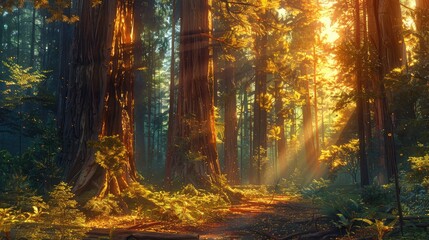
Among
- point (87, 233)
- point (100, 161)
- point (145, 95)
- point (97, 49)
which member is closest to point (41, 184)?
point (100, 161)

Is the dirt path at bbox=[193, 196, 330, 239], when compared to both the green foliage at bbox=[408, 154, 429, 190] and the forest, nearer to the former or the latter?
the forest

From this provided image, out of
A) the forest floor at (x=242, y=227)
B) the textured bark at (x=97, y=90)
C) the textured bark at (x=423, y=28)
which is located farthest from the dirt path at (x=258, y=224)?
the textured bark at (x=423, y=28)

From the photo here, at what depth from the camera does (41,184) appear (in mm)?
9703

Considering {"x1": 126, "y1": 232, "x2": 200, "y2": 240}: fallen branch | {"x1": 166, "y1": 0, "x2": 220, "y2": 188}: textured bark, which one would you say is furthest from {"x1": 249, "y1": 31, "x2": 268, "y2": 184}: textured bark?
{"x1": 126, "y1": 232, "x2": 200, "y2": 240}: fallen branch

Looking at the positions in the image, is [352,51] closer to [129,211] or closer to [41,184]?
[129,211]

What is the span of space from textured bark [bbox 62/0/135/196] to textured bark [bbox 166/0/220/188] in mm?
2262

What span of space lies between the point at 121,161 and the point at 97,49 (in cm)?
342

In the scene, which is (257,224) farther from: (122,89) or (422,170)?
(122,89)

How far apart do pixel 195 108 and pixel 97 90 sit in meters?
→ 4.04

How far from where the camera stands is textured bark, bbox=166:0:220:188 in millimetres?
12633

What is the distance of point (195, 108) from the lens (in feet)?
43.6

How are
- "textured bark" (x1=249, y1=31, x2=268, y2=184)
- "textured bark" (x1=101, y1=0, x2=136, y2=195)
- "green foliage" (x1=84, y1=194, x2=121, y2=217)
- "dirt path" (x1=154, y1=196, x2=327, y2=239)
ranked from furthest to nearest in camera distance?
"textured bark" (x1=249, y1=31, x2=268, y2=184)
"textured bark" (x1=101, y1=0, x2=136, y2=195)
"green foliage" (x1=84, y1=194, x2=121, y2=217)
"dirt path" (x1=154, y1=196, x2=327, y2=239)

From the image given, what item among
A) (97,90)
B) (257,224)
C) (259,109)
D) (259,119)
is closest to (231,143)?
(259,119)

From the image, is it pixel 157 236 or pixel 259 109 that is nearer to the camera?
pixel 157 236
